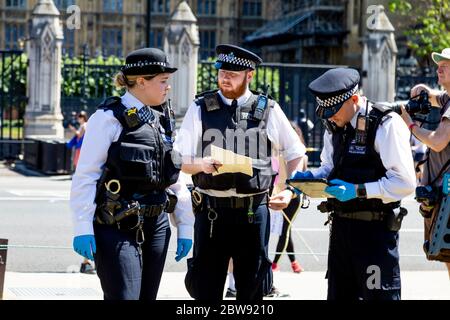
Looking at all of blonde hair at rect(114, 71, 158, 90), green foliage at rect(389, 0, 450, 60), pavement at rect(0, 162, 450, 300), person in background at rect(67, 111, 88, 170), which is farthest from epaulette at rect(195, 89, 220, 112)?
green foliage at rect(389, 0, 450, 60)

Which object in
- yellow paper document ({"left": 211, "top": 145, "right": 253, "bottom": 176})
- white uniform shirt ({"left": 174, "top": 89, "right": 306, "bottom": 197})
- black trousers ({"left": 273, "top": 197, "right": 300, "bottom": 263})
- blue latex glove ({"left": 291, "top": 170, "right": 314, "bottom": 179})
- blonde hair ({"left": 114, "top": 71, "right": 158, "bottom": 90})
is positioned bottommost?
black trousers ({"left": 273, "top": 197, "right": 300, "bottom": 263})

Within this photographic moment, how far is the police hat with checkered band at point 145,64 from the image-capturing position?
259 inches

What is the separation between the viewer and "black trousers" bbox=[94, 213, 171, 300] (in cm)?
627

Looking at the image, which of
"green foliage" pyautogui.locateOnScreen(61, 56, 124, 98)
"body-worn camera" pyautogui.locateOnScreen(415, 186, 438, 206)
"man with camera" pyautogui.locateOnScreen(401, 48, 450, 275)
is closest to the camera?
"man with camera" pyautogui.locateOnScreen(401, 48, 450, 275)

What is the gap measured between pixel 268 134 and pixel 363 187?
96 centimetres

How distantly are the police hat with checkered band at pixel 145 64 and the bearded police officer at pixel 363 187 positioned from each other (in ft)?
3.17

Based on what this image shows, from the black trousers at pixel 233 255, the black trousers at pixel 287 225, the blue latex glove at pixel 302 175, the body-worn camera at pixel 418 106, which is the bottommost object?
the black trousers at pixel 287 225

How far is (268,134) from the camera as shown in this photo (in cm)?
727

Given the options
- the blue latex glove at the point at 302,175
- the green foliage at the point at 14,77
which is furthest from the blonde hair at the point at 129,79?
the green foliage at the point at 14,77

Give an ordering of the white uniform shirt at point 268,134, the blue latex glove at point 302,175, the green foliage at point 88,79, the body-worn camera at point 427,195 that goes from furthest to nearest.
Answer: the green foliage at point 88,79
the body-worn camera at point 427,195
the white uniform shirt at point 268,134
the blue latex glove at point 302,175

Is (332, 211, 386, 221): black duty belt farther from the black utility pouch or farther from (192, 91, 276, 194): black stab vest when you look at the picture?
(192, 91, 276, 194): black stab vest

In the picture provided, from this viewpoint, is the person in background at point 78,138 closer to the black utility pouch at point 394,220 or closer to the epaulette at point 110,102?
the epaulette at point 110,102

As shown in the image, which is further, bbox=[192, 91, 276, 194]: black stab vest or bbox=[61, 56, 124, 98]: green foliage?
bbox=[61, 56, 124, 98]: green foliage

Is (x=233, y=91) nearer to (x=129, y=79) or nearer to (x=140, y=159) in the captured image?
(x=129, y=79)
